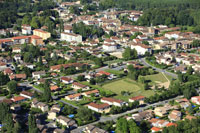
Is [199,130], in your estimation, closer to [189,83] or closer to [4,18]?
[189,83]

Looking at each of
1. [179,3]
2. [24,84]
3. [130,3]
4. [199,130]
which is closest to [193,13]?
[179,3]

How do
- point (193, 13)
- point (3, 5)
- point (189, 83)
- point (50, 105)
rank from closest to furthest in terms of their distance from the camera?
point (50, 105), point (189, 83), point (193, 13), point (3, 5)

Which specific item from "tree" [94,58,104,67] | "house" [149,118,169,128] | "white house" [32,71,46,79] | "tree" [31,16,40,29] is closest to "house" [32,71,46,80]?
"white house" [32,71,46,79]

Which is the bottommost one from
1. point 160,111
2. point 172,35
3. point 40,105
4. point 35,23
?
point 160,111

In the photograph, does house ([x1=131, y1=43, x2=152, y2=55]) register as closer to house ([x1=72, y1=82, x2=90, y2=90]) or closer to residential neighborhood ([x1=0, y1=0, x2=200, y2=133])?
residential neighborhood ([x1=0, y1=0, x2=200, y2=133])

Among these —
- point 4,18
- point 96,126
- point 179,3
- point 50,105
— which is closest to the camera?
point 96,126

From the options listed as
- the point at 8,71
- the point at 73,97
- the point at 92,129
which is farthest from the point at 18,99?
the point at 92,129

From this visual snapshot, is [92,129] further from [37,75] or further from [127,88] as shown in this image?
[37,75]

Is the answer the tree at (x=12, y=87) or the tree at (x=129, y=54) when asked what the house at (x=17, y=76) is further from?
the tree at (x=129, y=54)
